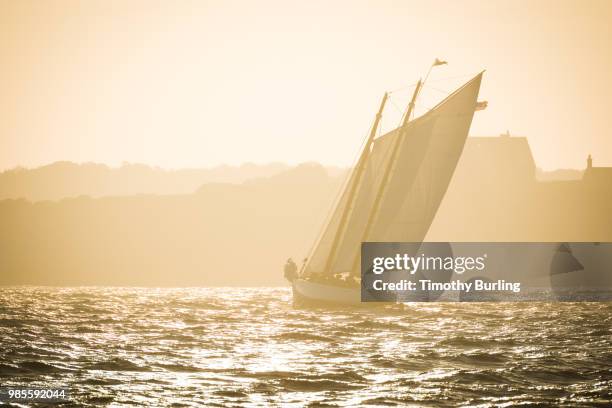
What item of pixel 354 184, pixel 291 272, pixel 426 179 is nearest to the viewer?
pixel 426 179

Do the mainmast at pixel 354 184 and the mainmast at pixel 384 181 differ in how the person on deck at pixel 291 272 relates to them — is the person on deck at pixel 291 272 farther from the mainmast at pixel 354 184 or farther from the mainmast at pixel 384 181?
the mainmast at pixel 384 181

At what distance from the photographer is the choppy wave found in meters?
19.5

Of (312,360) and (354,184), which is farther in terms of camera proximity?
(354,184)

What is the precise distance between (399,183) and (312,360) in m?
24.0

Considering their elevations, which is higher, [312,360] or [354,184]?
[354,184]

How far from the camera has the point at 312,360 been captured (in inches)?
1021

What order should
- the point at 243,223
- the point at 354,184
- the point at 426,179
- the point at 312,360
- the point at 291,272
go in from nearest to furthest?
the point at 312,360 → the point at 426,179 → the point at 354,184 → the point at 291,272 → the point at 243,223

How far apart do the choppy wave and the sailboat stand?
5724 mm

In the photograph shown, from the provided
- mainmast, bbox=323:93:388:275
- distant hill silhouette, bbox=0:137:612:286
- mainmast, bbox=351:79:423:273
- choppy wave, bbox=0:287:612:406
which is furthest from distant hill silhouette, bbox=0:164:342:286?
choppy wave, bbox=0:287:612:406

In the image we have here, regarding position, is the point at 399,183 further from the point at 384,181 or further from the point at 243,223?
the point at 243,223

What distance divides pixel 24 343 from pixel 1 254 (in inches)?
6179

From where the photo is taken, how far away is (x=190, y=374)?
22.6 meters

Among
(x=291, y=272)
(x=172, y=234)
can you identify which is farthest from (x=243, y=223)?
(x=291, y=272)

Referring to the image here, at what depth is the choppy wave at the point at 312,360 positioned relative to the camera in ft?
63.8
